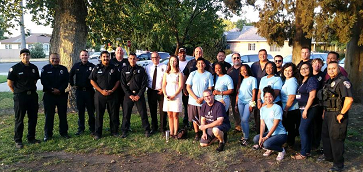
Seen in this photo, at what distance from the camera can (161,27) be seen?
15.0 metres

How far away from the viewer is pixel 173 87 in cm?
631

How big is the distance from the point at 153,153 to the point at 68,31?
5248 millimetres

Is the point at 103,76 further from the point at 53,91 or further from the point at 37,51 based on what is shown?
the point at 37,51

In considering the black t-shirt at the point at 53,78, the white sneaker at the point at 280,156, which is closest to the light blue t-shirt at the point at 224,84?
the white sneaker at the point at 280,156

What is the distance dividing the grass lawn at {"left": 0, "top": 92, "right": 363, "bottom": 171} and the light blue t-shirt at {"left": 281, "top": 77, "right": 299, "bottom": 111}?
91 centimetres

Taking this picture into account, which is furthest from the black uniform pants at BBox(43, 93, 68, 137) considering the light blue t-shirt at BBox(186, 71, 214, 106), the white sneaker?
the white sneaker

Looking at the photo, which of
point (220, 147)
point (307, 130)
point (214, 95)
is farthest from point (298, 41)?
point (220, 147)

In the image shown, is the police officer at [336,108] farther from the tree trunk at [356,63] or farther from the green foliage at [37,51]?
the green foliage at [37,51]

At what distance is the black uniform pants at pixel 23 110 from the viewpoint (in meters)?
5.85

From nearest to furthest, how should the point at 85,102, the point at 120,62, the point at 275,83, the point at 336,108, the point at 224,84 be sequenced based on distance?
1. the point at 336,108
2. the point at 275,83
3. the point at 224,84
4. the point at 85,102
5. the point at 120,62

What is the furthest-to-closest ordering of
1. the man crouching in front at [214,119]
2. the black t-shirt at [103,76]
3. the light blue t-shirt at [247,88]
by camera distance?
1. the black t-shirt at [103,76]
2. the light blue t-shirt at [247,88]
3. the man crouching in front at [214,119]

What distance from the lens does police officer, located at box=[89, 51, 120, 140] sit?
21.0ft

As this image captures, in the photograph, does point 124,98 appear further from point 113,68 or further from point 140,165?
point 140,165

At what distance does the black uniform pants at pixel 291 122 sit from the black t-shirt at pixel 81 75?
4.16 metres
